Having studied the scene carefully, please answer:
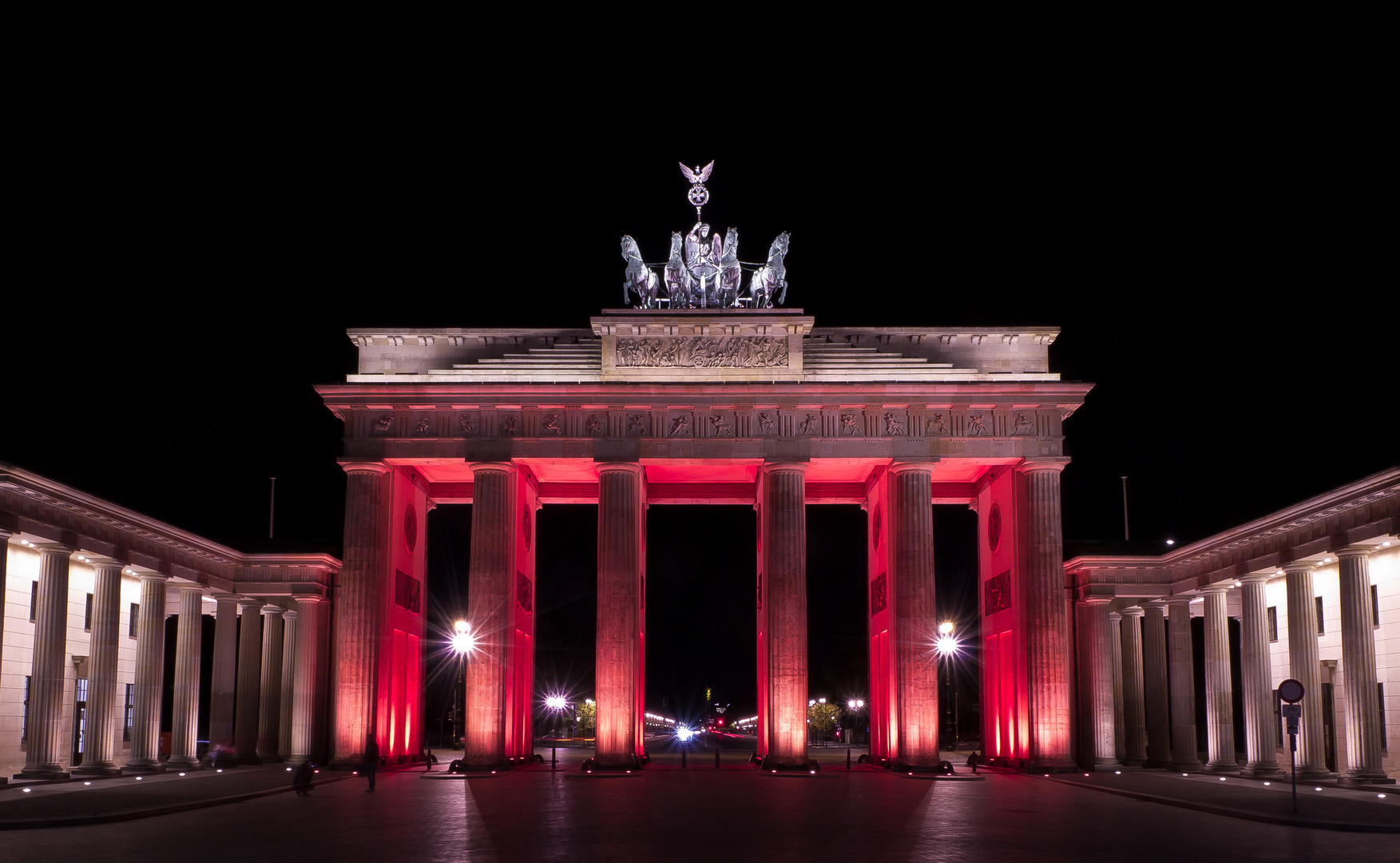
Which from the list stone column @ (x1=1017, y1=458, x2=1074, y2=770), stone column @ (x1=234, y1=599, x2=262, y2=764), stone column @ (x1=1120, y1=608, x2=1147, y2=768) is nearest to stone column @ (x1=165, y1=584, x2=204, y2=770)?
stone column @ (x1=234, y1=599, x2=262, y2=764)

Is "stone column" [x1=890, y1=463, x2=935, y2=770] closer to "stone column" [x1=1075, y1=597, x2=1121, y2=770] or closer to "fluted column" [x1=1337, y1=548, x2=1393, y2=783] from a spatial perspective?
"stone column" [x1=1075, y1=597, x2=1121, y2=770]

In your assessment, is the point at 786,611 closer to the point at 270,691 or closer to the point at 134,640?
the point at 270,691

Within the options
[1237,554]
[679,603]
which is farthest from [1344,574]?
[679,603]

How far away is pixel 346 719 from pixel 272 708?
8946mm

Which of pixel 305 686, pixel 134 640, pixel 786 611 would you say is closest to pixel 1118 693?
pixel 786 611

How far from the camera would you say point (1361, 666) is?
114ft

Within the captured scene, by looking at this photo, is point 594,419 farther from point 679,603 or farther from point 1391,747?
point 679,603

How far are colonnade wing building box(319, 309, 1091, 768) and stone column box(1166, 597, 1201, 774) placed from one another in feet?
21.2

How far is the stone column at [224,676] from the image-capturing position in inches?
1935

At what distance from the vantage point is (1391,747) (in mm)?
37969

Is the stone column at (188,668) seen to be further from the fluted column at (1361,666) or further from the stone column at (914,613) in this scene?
the fluted column at (1361,666)

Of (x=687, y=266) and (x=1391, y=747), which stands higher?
(x=687, y=266)

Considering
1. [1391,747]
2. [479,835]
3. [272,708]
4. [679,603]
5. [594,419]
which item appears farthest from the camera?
[679,603]

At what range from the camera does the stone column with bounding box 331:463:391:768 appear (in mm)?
42375
